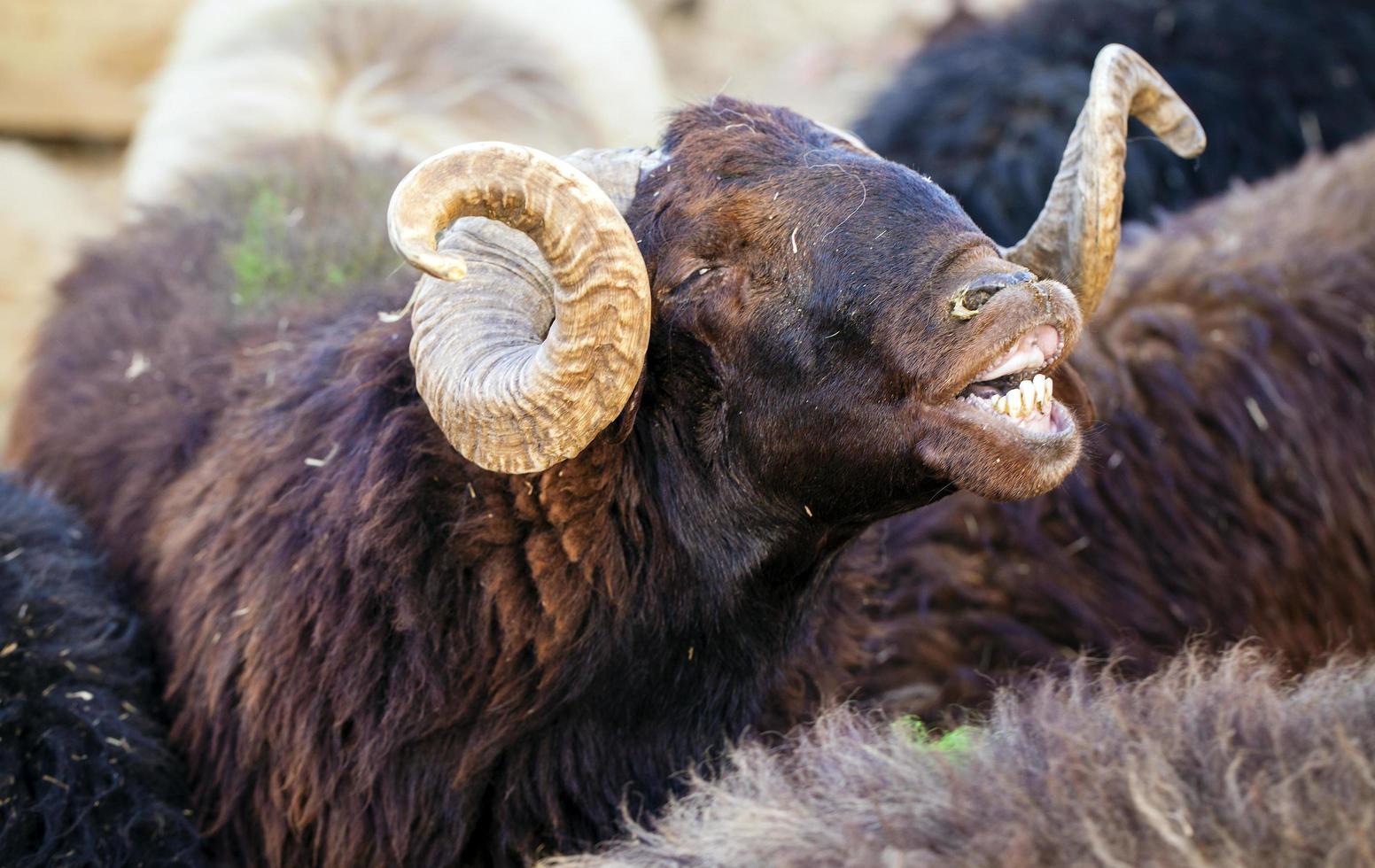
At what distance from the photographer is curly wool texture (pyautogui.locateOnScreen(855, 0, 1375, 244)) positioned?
6945mm

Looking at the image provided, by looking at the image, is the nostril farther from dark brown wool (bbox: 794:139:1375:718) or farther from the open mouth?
dark brown wool (bbox: 794:139:1375:718)

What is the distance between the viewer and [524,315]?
10.7ft

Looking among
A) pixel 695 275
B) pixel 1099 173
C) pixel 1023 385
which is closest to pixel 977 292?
pixel 1023 385

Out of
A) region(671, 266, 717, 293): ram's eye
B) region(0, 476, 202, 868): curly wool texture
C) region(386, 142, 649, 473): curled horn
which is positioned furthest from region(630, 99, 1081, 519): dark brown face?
region(0, 476, 202, 868): curly wool texture

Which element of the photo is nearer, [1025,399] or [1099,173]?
[1025,399]

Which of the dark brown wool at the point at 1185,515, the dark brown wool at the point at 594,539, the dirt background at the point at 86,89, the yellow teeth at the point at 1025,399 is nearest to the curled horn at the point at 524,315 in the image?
the dark brown wool at the point at 594,539

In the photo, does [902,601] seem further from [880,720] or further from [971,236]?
[971,236]

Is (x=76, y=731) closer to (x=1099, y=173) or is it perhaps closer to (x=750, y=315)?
(x=750, y=315)

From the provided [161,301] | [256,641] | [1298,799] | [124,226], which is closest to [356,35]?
[124,226]

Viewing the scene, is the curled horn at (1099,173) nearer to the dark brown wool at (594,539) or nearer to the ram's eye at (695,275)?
the dark brown wool at (594,539)

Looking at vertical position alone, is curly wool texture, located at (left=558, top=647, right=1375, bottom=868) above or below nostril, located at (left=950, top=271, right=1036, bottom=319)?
below

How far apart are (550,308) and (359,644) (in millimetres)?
898

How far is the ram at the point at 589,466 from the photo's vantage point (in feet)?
9.93

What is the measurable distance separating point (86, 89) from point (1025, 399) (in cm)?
947
